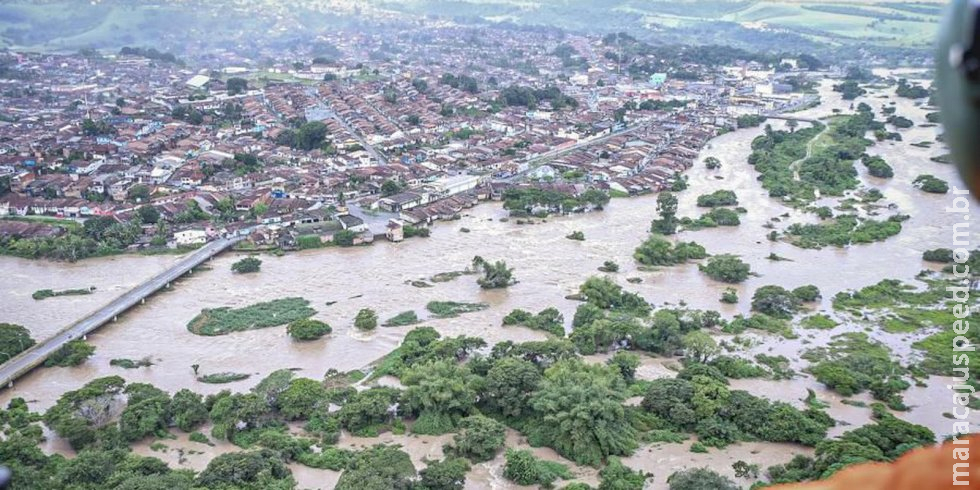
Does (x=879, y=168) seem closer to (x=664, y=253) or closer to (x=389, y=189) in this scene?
(x=664, y=253)

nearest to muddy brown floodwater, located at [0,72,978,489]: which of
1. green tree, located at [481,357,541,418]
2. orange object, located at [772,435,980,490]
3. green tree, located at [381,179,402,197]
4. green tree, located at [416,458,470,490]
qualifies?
green tree, located at [416,458,470,490]

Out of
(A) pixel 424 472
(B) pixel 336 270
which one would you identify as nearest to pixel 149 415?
(A) pixel 424 472

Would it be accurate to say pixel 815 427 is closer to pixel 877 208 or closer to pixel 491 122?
pixel 877 208

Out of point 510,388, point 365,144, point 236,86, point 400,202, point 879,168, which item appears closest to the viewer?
point 510,388

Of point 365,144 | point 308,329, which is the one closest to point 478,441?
point 308,329

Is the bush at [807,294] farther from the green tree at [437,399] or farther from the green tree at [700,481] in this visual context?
the green tree at [437,399]

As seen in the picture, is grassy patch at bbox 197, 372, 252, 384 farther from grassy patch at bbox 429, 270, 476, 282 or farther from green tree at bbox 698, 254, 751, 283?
green tree at bbox 698, 254, 751, 283
